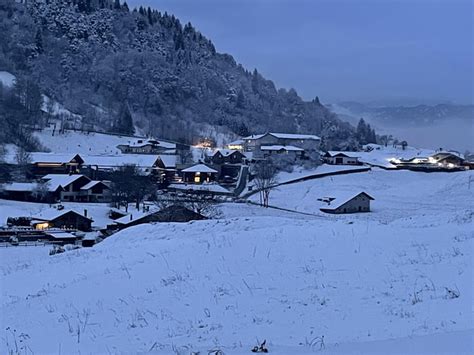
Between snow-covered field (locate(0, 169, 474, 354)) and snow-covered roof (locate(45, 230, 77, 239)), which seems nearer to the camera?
snow-covered field (locate(0, 169, 474, 354))

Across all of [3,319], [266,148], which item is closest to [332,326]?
[3,319]

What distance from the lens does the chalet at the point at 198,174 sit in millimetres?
74312

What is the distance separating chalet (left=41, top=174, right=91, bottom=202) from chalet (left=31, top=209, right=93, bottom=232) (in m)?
15.1

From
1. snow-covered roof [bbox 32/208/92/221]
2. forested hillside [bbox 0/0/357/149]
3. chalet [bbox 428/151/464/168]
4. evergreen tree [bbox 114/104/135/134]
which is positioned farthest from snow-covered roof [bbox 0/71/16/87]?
chalet [bbox 428/151/464/168]

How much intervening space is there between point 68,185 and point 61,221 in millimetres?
17389

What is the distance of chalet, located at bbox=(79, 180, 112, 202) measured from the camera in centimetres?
5956

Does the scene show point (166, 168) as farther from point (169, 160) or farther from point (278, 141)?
point (278, 141)

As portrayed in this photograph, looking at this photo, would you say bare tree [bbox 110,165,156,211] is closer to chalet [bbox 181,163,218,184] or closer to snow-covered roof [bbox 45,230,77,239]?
snow-covered roof [bbox 45,230,77,239]

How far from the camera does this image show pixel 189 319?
8016 millimetres

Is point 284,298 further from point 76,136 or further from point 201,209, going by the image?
point 76,136

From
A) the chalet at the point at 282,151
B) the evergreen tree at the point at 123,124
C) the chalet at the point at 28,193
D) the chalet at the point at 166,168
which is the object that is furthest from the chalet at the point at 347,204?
the evergreen tree at the point at 123,124

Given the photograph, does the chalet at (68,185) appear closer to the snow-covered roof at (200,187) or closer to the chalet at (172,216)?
the snow-covered roof at (200,187)

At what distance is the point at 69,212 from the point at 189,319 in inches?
1463

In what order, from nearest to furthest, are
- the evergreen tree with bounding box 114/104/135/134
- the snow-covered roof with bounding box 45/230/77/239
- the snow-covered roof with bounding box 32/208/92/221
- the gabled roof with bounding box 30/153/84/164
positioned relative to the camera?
the snow-covered roof with bounding box 45/230/77/239
the snow-covered roof with bounding box 32/208/92/221
the gabled roof with bounding box 30/153/84/164
the evergreen tree with bounding box 114/104/135/134
